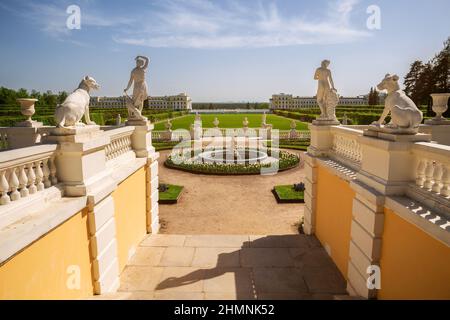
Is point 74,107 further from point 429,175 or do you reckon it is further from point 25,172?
point 429,175

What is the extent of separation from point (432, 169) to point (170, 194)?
395 inches

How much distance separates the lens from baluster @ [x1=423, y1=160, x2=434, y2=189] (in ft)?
13.2

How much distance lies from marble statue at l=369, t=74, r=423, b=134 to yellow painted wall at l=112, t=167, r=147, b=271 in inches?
201

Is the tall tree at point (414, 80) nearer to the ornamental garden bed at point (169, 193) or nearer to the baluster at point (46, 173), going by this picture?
the ornamental garden bed at point (169, 193)

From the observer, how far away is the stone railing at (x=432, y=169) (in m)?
3.71

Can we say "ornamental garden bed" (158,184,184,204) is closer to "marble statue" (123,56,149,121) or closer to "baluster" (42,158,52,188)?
"marble statue" (123,56,149,121)

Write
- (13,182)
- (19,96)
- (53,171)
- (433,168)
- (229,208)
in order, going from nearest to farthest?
(13,182) < (433,168) < (53,171) < (229,208) < (19,96)

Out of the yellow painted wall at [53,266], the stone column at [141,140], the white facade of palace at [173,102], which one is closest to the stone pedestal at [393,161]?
the yellow painted wall at [53,266]

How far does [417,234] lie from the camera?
3760mm

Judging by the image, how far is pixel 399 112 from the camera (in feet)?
14.6

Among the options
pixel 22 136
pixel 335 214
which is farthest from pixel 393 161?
pixel 22 136

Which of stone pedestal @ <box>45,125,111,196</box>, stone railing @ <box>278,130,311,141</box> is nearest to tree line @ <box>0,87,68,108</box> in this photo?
stone railing @ <box>278,130,311,141</box>

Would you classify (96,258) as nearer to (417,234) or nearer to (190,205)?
(417,234)
